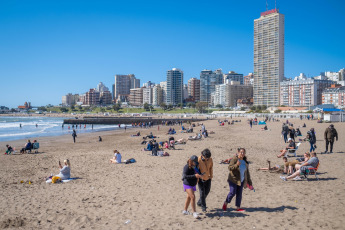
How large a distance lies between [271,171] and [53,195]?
308 inches

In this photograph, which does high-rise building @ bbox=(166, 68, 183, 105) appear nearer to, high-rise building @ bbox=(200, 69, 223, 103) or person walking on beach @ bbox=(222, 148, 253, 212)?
high-rise building @ bbox=(200, 69, 223, 103)

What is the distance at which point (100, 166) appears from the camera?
493 inches

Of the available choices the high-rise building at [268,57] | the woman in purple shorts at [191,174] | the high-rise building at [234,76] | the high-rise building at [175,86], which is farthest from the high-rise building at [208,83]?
the woman in purple shorts at [191,174]

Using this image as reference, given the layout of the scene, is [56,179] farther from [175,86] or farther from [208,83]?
[208,83]

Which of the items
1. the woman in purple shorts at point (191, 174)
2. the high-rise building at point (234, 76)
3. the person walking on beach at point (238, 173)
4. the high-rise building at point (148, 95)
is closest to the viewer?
the woman in purple shorts at point (191, 174)

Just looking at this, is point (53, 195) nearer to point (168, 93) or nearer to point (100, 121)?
point (100, 121)

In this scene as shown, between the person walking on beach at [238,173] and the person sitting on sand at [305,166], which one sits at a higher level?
the person walking on beach at [238,173]

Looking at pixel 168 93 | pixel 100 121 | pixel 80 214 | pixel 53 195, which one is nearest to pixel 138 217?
pixel 80 214

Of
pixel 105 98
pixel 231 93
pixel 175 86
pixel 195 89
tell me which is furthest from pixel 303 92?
pixel 105 98

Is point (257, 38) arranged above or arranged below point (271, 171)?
above

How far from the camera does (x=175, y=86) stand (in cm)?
16388

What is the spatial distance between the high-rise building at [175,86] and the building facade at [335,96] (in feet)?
271

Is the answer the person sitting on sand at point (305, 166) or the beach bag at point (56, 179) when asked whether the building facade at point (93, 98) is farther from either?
the person sitting on sand at point (305, 166)

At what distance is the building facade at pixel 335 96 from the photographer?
9694 cm
